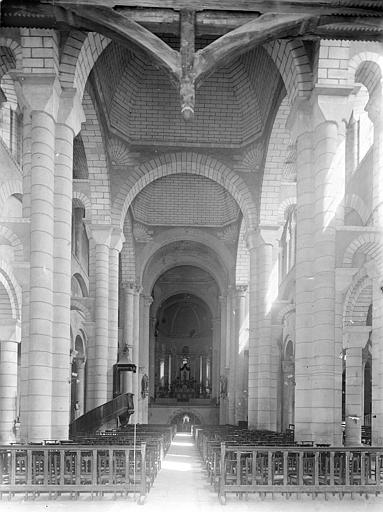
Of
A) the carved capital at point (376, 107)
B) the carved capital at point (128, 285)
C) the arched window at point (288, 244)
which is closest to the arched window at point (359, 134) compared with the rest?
the carved capital at point (376, 107)

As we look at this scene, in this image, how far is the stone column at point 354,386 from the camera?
17922 millimetres

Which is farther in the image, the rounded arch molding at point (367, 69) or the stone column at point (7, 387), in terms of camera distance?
the stone column at point (7, 387)

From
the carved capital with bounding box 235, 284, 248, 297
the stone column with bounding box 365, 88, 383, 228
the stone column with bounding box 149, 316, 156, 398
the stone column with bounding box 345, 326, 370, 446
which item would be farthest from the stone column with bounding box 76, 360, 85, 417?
the stone column with bounding box 149, 316, 156, 398

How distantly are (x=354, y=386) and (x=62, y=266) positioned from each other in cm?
819

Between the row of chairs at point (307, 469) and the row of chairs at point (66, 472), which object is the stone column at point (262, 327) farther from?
the row of chairs at point (66, 472)

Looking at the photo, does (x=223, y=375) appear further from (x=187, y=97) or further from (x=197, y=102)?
(x=187, y=97)

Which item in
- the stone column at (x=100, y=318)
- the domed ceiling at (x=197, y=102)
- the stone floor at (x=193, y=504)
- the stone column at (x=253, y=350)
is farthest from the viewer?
the stone column at (x=253, y=350)

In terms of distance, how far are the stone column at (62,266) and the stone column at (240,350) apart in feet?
65.7

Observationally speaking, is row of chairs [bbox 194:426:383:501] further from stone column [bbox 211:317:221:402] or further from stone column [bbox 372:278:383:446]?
stone column [bbox 211:317:221:402]

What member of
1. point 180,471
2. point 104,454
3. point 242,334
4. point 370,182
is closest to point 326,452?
point 104,454

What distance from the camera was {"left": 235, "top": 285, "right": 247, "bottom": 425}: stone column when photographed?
1342 inches

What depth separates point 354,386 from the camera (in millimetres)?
18469

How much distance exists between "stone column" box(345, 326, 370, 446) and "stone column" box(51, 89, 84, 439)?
704 centimetres

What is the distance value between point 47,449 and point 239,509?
2964 mm
